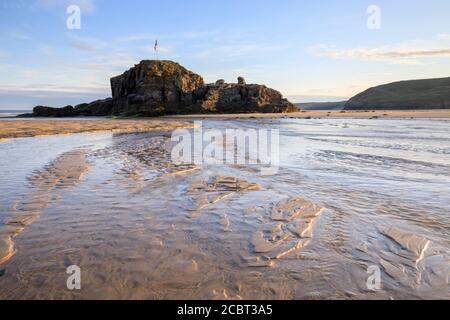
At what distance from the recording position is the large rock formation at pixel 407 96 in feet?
253

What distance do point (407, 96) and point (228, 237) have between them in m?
98.5

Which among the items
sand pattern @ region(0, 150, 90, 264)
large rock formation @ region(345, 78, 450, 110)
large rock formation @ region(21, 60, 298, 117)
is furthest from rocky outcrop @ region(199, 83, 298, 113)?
sand pattern @ region(0, 150, 90, 264)

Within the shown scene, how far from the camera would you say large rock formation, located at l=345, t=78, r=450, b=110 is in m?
77.1

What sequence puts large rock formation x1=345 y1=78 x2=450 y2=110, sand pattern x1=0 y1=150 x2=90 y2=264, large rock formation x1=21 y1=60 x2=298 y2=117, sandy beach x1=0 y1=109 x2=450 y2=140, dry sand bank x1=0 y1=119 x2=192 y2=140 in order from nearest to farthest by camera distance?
sand pattern x1=0 y1=150 x2=90 y2=264, dry sand bank x1=0 y1=119 x2=192 y2=140, sandy beach x1=0 y1=109 x2=450 y2=140, large rock formation x1=21 y1=60 x2=298 y2=117, large rock formation x1=345 y1=78 x2=450 y2=110

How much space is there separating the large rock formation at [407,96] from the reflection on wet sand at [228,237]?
268ft

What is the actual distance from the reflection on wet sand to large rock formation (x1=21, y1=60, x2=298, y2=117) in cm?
6421

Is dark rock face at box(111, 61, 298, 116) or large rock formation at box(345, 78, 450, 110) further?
large rock formation at box(345, 78, 450, 110)

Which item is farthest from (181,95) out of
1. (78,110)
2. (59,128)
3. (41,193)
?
(41,193)

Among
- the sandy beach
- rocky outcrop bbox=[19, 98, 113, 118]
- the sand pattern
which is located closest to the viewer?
the sand pattern

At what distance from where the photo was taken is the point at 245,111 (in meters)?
72.2

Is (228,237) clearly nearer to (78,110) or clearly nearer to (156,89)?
(156,89)

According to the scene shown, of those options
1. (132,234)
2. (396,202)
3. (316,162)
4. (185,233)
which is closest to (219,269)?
(185,233)

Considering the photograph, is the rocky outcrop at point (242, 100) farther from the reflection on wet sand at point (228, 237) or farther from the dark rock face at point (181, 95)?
the reflection on wet sand at point (228, 237)

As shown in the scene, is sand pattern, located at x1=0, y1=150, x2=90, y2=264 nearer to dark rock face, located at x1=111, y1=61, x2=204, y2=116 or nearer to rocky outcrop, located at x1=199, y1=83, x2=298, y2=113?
dark rock face, located at x1=111, y1=61, x2=204, y2=116
